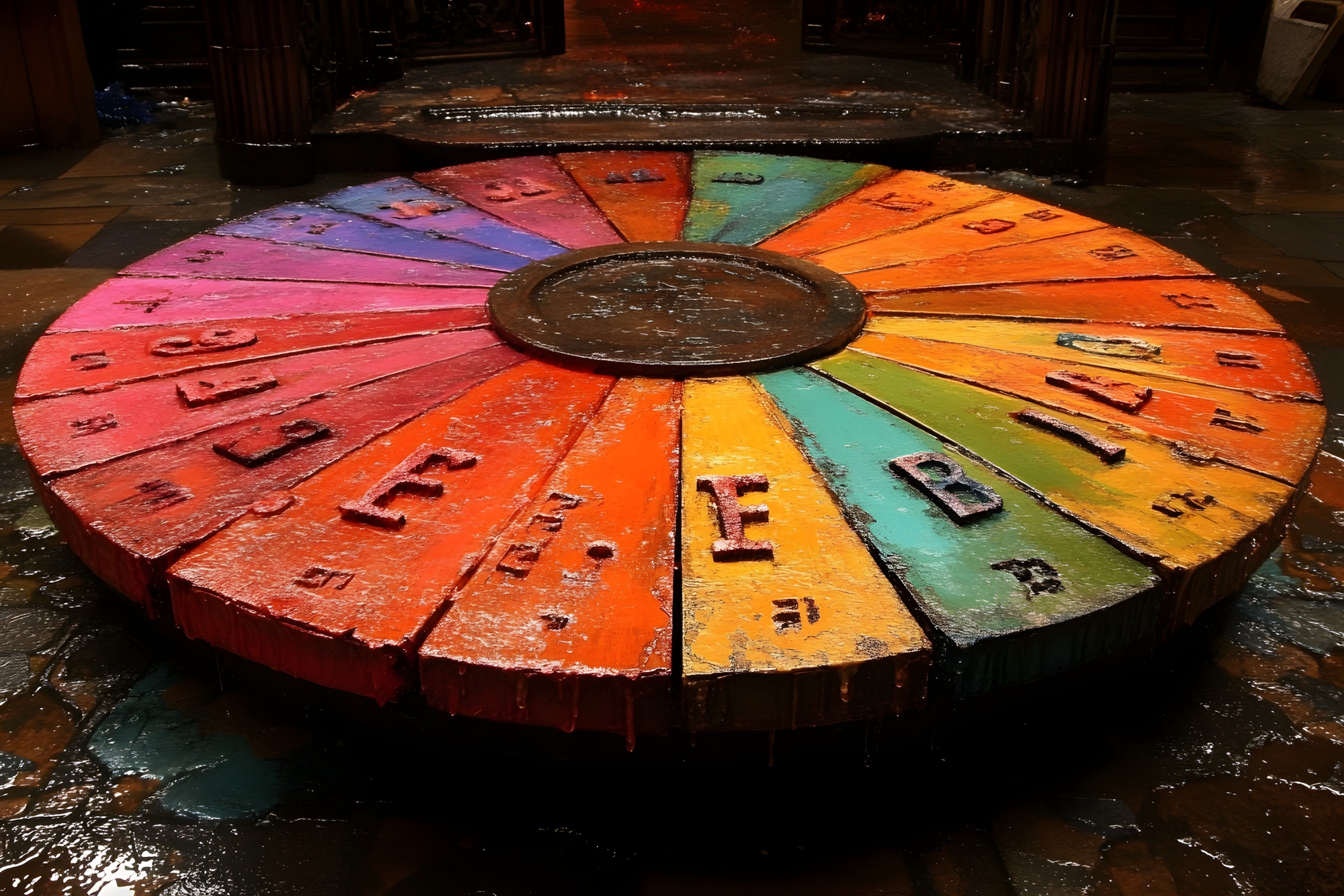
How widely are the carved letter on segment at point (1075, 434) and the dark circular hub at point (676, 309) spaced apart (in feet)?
1.43

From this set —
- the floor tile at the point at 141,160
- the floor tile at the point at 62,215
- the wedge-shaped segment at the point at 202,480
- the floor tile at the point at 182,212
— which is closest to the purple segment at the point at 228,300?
the wedge-shaped segment at the point at 202,480

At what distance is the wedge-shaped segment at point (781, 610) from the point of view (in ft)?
4.62

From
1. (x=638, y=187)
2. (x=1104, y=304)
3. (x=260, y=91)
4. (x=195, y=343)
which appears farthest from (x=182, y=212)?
(x=1104, y=304)

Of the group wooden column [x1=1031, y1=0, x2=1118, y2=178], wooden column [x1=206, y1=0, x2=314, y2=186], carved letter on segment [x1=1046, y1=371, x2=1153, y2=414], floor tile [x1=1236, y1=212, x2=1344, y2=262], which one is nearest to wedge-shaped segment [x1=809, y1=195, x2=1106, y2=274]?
carved letter on segment [x1=1046, y1=371, x2=1153, y2=414]


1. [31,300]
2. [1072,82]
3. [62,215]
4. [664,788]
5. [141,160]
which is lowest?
[664,788]

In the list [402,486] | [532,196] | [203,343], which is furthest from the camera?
[532,196]

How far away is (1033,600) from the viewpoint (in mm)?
1546

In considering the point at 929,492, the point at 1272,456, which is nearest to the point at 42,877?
the point at 929,492

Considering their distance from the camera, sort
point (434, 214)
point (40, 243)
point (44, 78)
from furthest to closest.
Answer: point (44, 78), point (40, 243), point (434, 214)

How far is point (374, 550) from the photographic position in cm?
165

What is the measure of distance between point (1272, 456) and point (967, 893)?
95 cm

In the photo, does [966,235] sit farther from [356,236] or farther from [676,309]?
Result: [356,236]

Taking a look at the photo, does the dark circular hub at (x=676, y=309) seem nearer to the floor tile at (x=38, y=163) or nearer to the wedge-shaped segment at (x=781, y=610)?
the wedge-shaped segment at (x=781, y=610)

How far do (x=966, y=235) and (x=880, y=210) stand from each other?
298 millimetres
